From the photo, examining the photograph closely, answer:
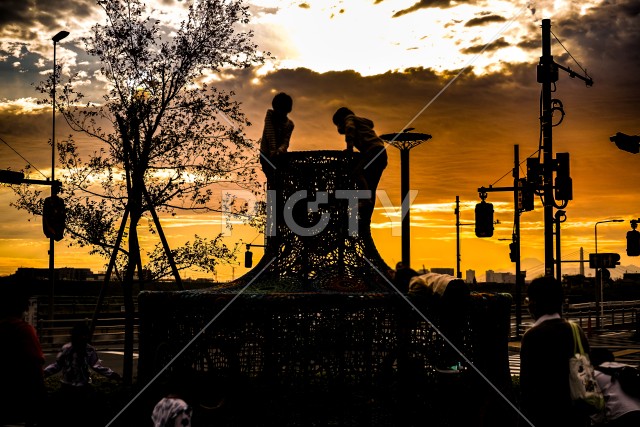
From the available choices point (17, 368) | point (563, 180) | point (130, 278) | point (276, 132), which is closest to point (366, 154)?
point (276, 132)

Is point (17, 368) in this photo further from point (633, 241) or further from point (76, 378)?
point (633, 241)

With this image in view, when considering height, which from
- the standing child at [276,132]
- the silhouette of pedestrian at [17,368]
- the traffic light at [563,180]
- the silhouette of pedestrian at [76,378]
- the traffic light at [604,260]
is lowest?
the silhouette of pedestrian at [76,378]

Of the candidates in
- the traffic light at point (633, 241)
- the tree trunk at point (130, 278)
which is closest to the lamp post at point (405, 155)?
the tree trunk at point (130, 278)

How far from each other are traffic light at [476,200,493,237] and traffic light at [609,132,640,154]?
778 cm

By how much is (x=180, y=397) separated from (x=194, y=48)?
10723 mm

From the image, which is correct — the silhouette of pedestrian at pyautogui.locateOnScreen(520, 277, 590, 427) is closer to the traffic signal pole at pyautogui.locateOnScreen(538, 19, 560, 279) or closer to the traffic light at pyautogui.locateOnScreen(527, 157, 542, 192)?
the traffic signal pole at pyautogui.locateOnScreen(538, 19, 560, 279)

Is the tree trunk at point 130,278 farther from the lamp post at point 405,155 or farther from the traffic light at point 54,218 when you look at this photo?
the lamp post at point 405,155

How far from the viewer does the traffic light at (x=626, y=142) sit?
13.1 meters

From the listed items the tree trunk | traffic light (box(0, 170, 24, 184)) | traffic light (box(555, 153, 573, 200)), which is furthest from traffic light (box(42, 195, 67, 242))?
traffic light (box(555, 153, 573, 200))

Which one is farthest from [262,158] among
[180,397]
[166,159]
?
[166,159]

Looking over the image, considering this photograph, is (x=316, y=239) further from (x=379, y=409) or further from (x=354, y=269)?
(x=379, y=409)

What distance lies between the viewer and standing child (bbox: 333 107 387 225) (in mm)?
6012

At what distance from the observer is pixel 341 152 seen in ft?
20.0

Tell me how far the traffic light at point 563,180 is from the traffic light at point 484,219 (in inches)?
226
